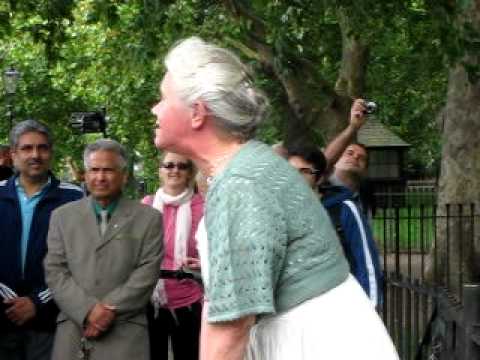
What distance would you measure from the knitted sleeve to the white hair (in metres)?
0.20

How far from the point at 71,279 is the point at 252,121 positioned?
3.02 meters

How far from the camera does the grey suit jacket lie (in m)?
5.52

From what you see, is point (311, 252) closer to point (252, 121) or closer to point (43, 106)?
point (252, 121)

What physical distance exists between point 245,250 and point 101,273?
10.4 ft

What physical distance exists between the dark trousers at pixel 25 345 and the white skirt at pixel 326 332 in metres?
3.21

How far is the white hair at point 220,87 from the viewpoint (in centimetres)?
270

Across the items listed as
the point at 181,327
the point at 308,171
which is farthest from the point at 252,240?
the point at 181,327

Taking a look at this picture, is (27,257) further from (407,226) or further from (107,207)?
(407,226)

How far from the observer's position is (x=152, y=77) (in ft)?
88.3

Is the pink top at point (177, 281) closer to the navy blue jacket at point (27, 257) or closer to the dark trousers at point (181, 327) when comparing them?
the dark trousers at point (181, 327)

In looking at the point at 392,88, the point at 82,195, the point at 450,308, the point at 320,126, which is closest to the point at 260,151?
the point at 450,308

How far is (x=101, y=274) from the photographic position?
18.4 ft

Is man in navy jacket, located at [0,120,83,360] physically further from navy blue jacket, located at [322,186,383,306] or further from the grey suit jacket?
navy blue jacket, located at [322,186,383,306]

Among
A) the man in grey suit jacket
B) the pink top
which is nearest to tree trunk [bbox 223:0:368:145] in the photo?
the pink top
